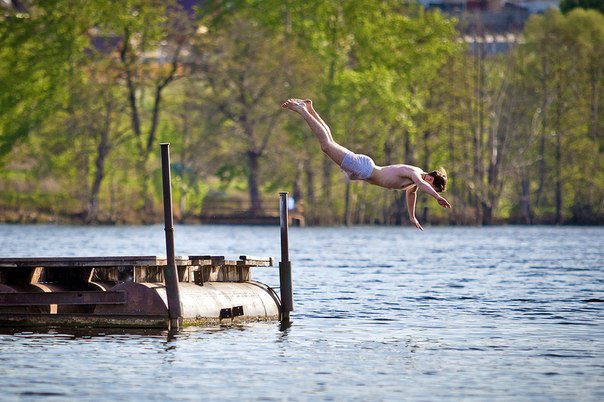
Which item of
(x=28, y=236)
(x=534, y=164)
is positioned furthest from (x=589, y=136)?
(x=28, y=236)

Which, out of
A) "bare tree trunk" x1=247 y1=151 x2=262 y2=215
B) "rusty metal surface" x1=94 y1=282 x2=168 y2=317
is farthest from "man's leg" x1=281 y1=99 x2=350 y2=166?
"bare tree trunk" x1=247 y1=151 x2=262 y2=215

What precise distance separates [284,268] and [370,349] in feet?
17.8

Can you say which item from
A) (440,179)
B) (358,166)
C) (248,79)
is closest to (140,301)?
(358,166)

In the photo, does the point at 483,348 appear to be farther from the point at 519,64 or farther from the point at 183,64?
the point at 519,64

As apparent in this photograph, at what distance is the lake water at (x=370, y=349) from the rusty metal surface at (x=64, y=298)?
0.66m

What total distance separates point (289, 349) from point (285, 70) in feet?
257

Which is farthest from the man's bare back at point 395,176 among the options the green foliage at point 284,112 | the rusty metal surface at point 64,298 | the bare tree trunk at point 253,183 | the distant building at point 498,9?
the distant building at point 498,9

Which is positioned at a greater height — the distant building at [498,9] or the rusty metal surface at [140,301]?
the distant building at [498,9]

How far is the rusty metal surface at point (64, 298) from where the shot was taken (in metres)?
31.5

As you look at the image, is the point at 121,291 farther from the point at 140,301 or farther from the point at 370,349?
the point at 370,349

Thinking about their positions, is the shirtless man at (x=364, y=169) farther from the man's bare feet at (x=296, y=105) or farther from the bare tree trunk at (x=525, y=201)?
the bare tree trunk at (x=525, y=201)

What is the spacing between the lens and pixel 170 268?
3089cm

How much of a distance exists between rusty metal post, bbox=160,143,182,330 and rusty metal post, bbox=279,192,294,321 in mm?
3711

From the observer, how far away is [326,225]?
110000mm
